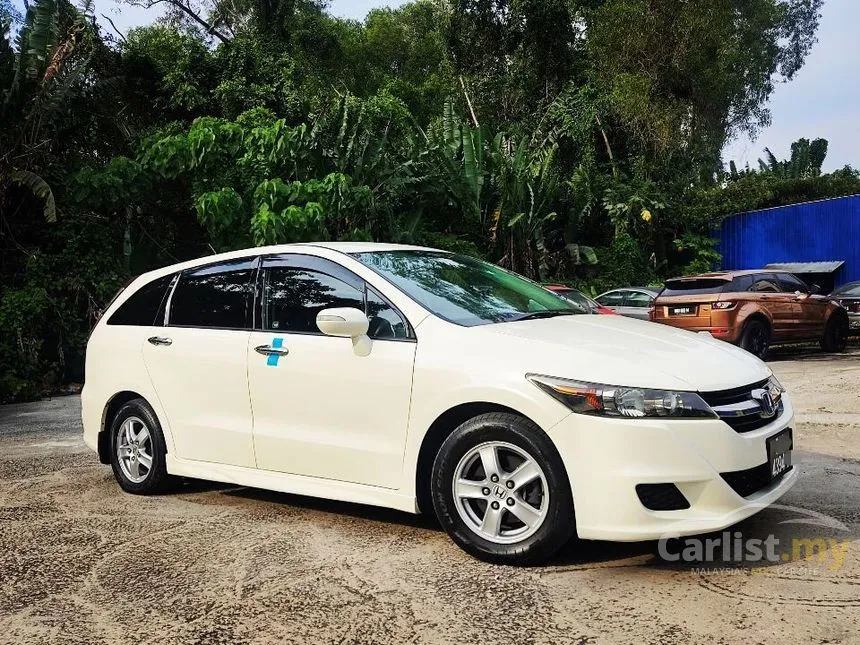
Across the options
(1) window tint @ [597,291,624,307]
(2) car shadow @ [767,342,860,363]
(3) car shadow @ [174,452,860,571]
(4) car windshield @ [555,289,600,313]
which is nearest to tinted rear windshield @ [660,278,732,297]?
(4) car windshield @ [555,289,600,313]

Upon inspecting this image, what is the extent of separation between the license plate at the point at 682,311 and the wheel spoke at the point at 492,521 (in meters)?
10.9

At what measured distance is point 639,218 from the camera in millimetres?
25641

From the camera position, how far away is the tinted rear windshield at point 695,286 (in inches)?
565

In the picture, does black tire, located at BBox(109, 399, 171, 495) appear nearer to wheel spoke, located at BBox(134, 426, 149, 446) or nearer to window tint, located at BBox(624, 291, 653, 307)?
wheel spoke, located at BBox(134, 426, 149, 446)

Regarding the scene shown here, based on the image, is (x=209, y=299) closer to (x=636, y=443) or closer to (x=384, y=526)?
(x=384, y=526)

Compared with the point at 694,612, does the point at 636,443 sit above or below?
above

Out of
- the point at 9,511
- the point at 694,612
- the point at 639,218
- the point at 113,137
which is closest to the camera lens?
the point at 694,612

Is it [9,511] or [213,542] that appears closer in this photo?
[213,542]

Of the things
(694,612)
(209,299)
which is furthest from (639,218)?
(694,612)

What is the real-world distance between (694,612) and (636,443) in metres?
0.72

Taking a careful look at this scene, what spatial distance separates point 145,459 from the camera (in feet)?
19.2

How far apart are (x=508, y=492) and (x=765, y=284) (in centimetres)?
1212

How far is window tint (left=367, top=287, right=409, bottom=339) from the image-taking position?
4.59 m

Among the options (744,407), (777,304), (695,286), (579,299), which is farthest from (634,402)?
(777,304)
